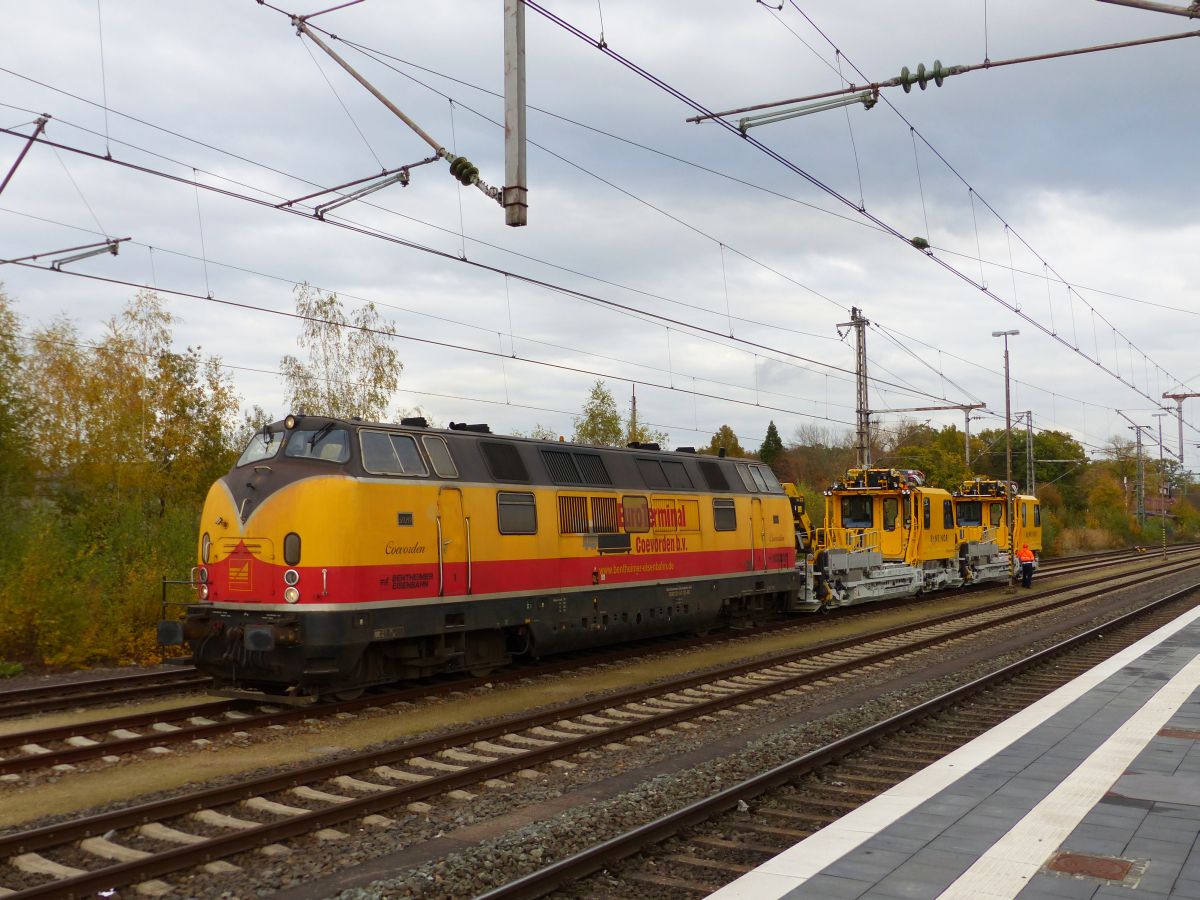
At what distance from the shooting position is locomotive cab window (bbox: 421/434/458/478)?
493 inches

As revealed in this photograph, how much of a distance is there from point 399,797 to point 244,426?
2655 cm

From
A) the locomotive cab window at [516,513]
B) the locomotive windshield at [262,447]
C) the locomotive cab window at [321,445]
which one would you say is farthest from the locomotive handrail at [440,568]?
the locomotive windshield at [262,447]

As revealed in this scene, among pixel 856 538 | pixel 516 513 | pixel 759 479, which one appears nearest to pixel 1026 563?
pixel 856 538

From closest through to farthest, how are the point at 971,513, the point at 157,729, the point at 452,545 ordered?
the point at 157,729 < the point at 452,545 < the point at 971,513

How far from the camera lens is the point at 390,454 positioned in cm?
1202

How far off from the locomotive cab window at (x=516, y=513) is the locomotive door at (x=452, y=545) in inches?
28.8

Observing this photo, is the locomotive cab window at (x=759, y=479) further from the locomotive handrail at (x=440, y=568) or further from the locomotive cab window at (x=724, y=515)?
the locomotive handrail at (x=440, y=568)

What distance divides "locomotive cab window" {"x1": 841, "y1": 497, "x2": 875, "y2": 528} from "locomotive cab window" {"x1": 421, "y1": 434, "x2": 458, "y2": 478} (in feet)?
55.2

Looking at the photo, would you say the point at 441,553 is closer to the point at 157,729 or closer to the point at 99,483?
the point at 157,729

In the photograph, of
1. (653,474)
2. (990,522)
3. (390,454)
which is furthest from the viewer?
(990,522)

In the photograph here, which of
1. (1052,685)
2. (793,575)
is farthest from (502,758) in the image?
(793,575)

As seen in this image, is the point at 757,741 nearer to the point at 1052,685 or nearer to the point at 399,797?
the point at 399,797

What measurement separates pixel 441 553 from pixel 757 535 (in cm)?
899

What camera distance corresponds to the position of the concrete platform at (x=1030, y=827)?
5445mm
